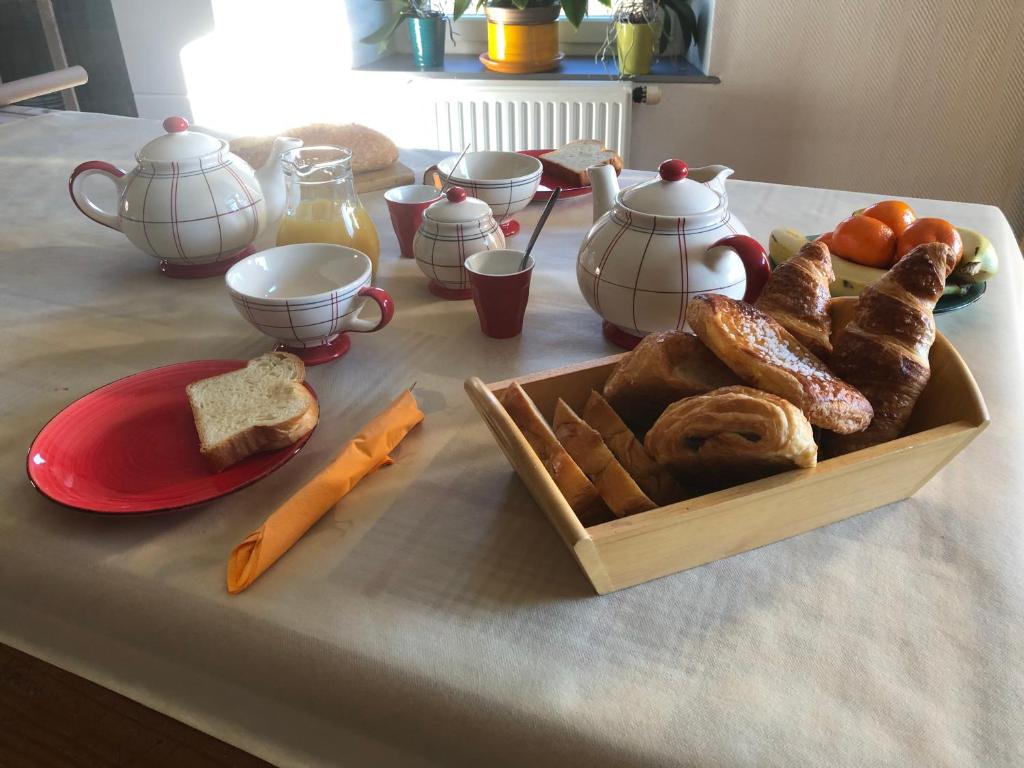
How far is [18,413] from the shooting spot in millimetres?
730

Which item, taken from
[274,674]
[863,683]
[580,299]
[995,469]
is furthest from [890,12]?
[274,674]

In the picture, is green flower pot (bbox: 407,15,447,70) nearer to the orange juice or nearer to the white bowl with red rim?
the white bowl with red rim

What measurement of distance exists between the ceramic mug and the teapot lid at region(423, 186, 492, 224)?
0.40 feet

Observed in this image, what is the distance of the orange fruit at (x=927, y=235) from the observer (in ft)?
2.76

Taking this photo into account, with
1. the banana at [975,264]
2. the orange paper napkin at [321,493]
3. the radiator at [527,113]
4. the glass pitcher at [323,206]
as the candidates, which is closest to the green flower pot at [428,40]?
the radiator at [527,113]

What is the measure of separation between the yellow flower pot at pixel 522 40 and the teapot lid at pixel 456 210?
1.59 meters

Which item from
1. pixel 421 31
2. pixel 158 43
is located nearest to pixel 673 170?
pixel 421 31

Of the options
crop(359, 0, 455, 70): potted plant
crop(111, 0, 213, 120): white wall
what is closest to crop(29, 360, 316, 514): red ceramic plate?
crop(359, 0, 455, 70): potted plant

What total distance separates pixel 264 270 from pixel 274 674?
18.7 inches

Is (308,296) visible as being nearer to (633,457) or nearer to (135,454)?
(135,454)

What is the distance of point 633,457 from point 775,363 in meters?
0.12

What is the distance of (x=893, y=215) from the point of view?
3.03ft

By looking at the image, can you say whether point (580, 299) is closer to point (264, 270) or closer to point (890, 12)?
point (264, 270)

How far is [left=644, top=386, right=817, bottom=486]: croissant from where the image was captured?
464mm
